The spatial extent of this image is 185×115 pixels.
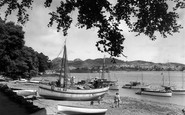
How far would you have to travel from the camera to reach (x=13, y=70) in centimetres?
3681

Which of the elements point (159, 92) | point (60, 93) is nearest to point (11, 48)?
point (60, 93)

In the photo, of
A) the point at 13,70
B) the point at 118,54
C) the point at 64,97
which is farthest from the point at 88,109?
the point at 13,70

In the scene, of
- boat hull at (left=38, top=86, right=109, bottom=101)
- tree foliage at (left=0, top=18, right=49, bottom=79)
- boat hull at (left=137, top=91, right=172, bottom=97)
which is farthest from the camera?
boat hull at (left=137, top=91, right=172, bottom=97)

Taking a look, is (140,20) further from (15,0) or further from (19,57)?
(19,57)

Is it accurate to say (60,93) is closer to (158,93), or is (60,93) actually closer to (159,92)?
(159,92)

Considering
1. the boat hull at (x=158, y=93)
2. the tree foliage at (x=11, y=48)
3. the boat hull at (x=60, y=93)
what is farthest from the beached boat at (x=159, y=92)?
the tree foliage at (x=11, y=48)

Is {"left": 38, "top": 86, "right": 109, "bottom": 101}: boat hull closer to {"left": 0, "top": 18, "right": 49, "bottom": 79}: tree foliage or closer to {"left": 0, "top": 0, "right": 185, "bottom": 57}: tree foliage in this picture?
{"left": 0, "top": 18, "right": 49, "bottom": 79}: tree foliage

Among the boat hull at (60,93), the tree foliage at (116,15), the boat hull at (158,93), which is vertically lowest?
the boat hull at (158,93)

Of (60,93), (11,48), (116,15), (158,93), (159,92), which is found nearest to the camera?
(116,15)

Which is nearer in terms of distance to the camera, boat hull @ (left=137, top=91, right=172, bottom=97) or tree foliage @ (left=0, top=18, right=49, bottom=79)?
tree foliage @ (left=0, top=18, right=49, bottom=79)

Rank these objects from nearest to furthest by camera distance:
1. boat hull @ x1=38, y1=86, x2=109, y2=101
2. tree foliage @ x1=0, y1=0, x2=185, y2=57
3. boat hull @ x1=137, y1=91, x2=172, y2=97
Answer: tree foliage @ x1=0, y1=0, x2=185, y2=57 → boat hull @ x1=38, y1=86, x2=109, y2=101 → boat hull @ x1=137, y1=91, x2=172, y2=97

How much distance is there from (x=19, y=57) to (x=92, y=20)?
32.9m

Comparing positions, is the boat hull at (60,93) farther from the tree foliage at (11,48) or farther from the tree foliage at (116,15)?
the tree foliage at (116,15)

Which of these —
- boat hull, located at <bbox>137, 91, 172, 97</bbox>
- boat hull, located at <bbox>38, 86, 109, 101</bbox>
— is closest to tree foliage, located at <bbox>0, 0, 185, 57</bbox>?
boat hull, located at <bbox>38, 86, 109, 101</bbox>
